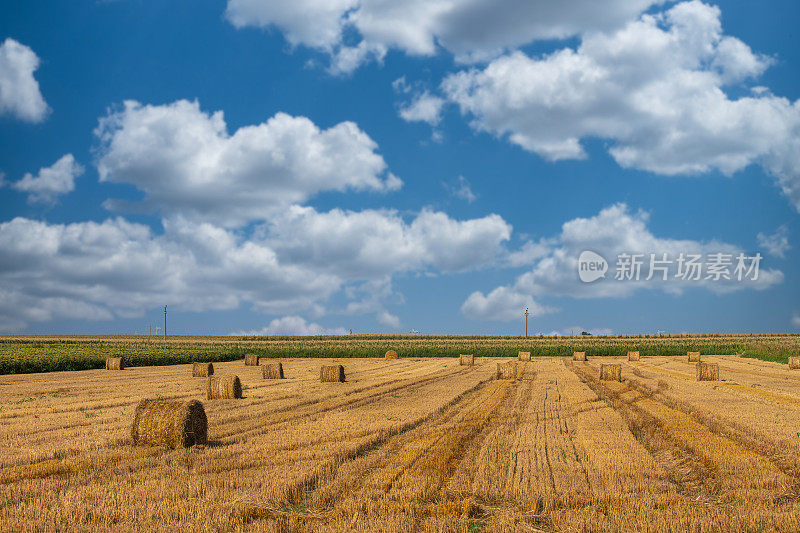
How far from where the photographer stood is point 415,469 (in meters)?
10.8

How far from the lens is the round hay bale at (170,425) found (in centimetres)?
1284

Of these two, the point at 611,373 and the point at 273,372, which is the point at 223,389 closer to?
the point at 273,372

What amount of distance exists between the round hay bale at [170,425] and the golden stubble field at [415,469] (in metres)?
0.22

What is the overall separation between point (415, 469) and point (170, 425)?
17.2ft

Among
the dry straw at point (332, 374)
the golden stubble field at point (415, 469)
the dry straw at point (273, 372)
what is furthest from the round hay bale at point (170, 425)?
the dry straw at point (273, 372)

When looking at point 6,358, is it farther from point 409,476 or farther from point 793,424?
point 793,424

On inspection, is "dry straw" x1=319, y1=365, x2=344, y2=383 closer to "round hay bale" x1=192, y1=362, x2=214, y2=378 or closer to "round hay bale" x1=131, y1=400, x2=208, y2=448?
"round hay bale" x1=192, y1=362, x2=214, y2=378

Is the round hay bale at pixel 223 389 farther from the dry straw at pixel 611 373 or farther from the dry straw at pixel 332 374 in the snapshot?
the dry straw at pixel 611 373

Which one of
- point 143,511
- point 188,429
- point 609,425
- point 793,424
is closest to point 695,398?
point 793,424

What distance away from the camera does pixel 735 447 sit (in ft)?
42.4

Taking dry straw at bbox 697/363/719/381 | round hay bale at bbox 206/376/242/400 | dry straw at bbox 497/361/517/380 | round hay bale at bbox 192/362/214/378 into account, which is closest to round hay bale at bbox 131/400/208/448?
round hay bale at bbox 206/376/242/400

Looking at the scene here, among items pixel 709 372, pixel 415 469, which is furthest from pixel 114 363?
Answer: pixel 415 469

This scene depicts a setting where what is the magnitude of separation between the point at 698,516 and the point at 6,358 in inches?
1723

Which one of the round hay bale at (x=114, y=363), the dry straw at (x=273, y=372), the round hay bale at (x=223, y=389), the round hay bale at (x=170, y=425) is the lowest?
the round hay bale at (x=114, y=363)
